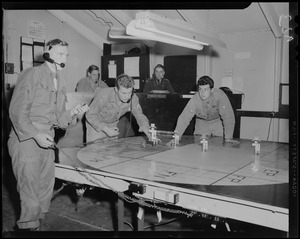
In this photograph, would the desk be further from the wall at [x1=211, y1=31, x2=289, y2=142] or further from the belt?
the wall at [x1=211, y1=31, x2=289, y2=142]

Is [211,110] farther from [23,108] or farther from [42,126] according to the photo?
[23,108]

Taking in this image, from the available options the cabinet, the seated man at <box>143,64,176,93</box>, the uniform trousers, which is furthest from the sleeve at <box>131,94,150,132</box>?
the cabinet

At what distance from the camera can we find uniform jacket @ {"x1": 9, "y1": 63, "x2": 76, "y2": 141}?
2.15 m

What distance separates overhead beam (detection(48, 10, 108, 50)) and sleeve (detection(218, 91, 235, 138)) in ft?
13.6

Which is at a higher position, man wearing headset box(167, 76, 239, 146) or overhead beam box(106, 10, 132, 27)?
overhead beam box(106, 10, 132, 27)

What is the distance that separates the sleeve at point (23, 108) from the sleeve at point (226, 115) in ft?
7.13

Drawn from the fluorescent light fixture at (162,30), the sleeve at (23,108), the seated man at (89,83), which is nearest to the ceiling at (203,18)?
the seated man at (89,83)

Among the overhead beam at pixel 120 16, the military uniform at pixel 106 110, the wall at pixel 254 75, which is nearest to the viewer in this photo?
the military uniform at pixel 106 110

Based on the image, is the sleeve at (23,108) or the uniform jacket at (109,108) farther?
the uniform jacket at (109,108)

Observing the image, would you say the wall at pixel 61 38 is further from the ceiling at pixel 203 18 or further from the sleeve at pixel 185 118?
the sleeve at pixel 185 118

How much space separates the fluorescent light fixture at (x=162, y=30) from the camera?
2.51 m

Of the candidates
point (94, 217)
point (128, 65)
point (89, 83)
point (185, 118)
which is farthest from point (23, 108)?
point (128, 65)

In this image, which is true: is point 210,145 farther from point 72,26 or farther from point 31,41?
point 72,26

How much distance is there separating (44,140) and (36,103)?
0.30 meters
